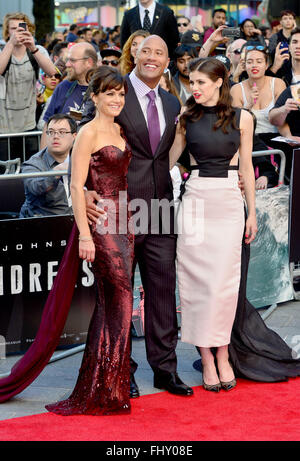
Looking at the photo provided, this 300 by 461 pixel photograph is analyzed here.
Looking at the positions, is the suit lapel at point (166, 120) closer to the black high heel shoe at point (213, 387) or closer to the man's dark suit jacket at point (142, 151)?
the man's dark suit jacket at point (142, 151)

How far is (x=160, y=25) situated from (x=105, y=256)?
208 inches

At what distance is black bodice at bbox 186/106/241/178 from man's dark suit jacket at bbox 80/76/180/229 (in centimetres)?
15

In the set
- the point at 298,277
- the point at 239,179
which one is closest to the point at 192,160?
the point at 239,179

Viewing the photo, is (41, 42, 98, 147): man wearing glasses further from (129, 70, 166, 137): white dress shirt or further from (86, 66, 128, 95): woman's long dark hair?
(86, 66, 128, 95): woman's long dark hair

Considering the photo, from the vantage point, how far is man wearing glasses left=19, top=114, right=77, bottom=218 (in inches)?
252

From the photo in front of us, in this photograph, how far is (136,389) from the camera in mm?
5301

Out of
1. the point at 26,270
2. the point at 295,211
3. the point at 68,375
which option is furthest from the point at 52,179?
the point at 295,211

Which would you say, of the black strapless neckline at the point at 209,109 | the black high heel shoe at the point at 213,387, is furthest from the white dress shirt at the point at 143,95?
the black high heel shoe at the point at 213,387

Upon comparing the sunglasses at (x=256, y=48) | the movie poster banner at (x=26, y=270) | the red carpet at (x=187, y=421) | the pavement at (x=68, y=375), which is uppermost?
the sunglasses at (x=256, y=48)

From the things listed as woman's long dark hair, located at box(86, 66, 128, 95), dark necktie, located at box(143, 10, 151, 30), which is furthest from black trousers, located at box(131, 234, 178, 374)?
dark necktie, located at box(143, 10, 151, 30)

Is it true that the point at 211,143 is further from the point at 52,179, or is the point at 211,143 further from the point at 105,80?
the point at 52,179

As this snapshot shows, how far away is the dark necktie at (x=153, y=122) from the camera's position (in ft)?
17.0

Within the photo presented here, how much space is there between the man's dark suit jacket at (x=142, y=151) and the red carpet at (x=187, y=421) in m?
1.26

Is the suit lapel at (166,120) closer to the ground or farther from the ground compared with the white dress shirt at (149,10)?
closer to the ground
